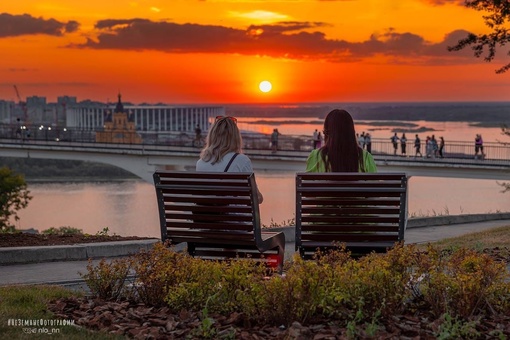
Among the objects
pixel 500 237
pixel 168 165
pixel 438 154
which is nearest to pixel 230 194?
pixel 500 237

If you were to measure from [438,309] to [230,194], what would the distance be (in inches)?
83.9

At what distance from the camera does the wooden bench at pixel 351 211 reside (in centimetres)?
771

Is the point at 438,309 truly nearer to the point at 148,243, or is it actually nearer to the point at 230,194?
the point at 230,194

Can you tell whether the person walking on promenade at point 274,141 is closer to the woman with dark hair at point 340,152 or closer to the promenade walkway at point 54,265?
the promenade walkway at point 54,265

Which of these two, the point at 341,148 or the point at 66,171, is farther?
the point at 66,171

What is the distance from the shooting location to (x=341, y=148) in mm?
8086

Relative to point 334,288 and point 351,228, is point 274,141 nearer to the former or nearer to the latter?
point 351,228

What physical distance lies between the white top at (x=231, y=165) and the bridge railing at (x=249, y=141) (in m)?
46.7

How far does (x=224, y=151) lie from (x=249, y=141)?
5959 cm

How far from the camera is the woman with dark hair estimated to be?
791 centimetres

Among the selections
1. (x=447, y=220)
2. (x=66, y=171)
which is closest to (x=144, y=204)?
(x=66, y=171)

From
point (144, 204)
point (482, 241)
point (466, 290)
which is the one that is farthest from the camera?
point (144, 204)

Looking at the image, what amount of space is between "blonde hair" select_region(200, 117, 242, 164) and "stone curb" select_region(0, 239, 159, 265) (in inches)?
152

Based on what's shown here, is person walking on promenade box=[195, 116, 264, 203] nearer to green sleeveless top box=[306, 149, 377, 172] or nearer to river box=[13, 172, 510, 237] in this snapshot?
green sleeveless top box=[306, 149, 377, 172]
